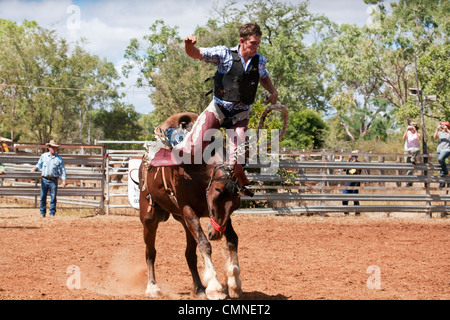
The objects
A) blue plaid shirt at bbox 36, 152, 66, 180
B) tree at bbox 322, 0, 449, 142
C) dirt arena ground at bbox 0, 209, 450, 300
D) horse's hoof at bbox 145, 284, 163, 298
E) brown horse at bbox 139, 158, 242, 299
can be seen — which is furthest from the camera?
tree at bbox 322, 0, 449, 142

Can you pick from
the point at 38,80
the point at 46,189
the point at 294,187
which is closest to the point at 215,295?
the point at 294,187

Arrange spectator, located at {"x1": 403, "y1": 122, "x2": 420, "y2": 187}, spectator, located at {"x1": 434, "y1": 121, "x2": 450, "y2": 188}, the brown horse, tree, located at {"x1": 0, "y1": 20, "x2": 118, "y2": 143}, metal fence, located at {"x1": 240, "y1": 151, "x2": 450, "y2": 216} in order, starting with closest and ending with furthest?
1. the brown horse
2. metal fence, located at {"x1": 240, "y1": 151, "x2": 450, "y2": 216}
3. spectator, located at {"x1": 434, "y1": 121, "x2": 450, "y2": 188}
4. spectator, located at {"x1": 403, "y1": 122, "x2": 420, "y2": 187}
5. tree, located at {"x1": 0, "y1": 20, "x2": 118, "y2": 143}

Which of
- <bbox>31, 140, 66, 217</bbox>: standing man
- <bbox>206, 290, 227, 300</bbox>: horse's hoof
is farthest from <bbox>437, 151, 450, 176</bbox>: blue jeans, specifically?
<bbox>206, 290, 227, 300</bbox>: horse's hoof

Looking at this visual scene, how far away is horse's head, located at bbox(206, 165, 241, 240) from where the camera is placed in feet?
18.5

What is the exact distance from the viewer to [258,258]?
32.3 ft

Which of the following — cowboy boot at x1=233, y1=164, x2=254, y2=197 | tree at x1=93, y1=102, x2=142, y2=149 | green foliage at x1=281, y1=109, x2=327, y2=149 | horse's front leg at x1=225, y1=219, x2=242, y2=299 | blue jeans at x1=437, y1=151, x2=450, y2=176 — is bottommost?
horse's front leg at x1=225, y1=219, x2=242, y2=299

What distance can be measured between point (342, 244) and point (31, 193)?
10147 mm

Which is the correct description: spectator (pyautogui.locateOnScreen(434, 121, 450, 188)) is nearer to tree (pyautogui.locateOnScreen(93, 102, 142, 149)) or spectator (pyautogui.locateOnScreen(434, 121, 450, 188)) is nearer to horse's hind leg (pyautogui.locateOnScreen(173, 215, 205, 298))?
horse's hind leg (pyautogui.locateOnScreen(173, 215, 205, 298))

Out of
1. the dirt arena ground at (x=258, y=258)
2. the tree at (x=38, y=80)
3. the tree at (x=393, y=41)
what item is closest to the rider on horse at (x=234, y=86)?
the dirt arena ground at (x=258, y=258)

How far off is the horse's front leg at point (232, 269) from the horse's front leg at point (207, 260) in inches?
7.2

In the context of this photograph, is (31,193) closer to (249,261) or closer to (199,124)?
(249,261)

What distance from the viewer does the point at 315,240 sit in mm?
12133

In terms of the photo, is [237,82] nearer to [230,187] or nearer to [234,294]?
[230,187]

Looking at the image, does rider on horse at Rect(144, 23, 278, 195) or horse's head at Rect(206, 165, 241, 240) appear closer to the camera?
horse's head at Rect(206, 165, 241, 240)
